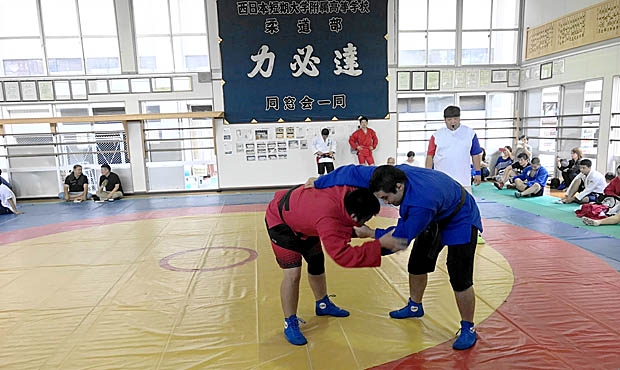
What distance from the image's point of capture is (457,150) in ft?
15.9

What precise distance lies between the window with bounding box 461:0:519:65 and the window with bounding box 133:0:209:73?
270 inches

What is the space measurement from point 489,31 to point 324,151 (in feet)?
18.6

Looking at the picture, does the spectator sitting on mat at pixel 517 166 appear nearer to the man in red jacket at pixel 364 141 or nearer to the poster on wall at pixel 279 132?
the man in red jacket at pixel 364 141

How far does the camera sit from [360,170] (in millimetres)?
2537

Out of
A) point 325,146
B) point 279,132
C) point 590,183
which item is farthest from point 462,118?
point 279,132

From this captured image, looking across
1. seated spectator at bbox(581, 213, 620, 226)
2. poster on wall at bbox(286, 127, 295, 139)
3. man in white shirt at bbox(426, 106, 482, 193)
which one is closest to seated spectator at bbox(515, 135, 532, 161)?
seated spectator at bbox(581, 213, 620, 226)

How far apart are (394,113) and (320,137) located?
210 cm

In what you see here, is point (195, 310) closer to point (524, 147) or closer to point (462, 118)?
point (524, 147)

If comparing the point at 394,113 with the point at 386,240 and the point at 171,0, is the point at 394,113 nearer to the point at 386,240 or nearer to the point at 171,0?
the point at 171,0

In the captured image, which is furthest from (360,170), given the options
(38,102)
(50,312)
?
(38,102)

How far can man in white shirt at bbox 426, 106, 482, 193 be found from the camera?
4809 mm

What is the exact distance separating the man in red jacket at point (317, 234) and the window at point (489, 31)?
9.93 metres

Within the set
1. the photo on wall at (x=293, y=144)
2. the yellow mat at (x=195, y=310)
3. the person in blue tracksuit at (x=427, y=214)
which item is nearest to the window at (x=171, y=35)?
the photo on wall at (x=293, y=144)

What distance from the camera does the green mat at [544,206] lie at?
5.90 meters
